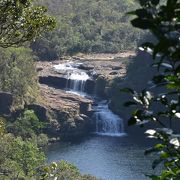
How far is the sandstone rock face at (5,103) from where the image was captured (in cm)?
4106

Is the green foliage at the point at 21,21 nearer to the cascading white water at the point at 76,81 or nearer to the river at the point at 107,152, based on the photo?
the river at the point at 107,152

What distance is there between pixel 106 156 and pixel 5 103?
11.7 metres

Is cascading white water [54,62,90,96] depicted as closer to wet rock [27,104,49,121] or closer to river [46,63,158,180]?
river [46,63,158,180]

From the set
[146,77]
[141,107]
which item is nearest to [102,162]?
[146,77]

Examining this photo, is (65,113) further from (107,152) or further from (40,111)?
(107,152)

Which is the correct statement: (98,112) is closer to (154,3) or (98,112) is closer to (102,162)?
(102,162)

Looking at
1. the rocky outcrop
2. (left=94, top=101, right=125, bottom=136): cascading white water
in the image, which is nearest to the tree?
the rocky outcrop

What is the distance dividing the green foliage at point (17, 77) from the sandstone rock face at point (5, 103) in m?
1.37

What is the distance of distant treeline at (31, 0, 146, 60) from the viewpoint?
5962 centimetres

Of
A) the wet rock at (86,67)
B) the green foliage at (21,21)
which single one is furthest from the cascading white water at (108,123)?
the green foliage at (21,21)

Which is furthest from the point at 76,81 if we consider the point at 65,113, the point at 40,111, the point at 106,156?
the point at 106,156

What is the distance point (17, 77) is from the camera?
43.4 metres

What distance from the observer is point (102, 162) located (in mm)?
31875

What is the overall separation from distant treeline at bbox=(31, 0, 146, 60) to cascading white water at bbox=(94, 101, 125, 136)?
14509 millimetres
